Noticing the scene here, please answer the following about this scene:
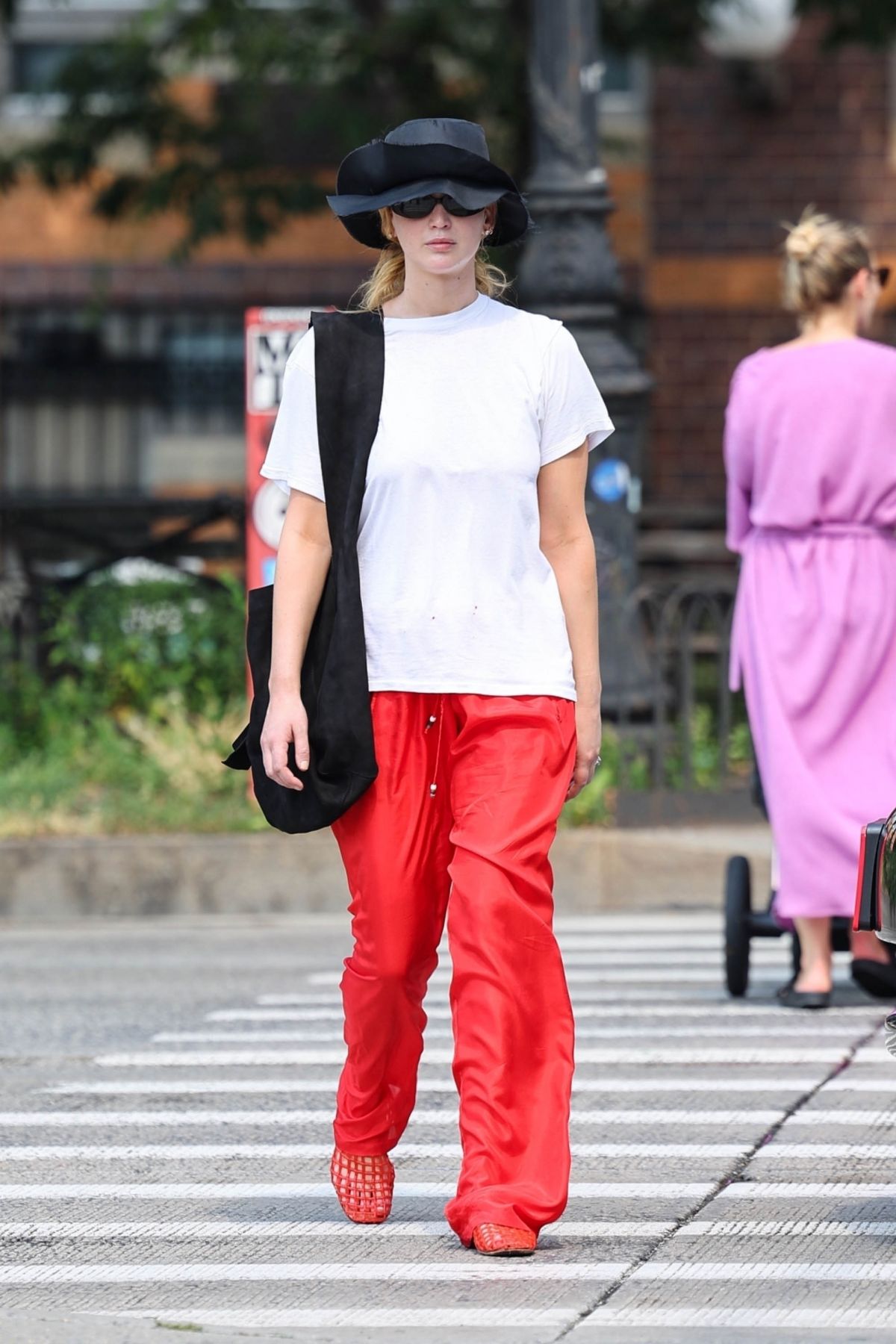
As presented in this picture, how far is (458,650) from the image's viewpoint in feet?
14.4

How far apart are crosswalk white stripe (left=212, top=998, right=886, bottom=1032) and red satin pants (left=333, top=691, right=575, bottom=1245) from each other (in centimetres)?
268

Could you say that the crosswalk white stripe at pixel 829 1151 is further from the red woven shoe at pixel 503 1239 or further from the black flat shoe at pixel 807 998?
the black flat shoe at pixel 807 998

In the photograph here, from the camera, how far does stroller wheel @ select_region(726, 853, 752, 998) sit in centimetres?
717

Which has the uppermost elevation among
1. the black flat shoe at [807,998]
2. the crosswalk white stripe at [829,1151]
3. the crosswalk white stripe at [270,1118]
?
the crosswalk white stripe at [829,1151]

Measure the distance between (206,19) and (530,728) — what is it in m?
11.1

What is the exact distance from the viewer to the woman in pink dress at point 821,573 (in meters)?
6.90

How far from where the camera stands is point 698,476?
1992 cm

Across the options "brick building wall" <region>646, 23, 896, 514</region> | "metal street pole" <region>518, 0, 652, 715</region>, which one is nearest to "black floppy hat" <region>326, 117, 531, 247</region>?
"metal street pole" <region>518, 0, 652, 715</region>

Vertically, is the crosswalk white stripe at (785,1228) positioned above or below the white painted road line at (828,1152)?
above

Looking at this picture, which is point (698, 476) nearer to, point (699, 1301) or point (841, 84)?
point (841, 84)

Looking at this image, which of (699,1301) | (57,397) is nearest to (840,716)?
(699,1301)

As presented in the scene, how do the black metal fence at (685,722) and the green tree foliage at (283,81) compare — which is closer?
the black metal fence at (685,722)

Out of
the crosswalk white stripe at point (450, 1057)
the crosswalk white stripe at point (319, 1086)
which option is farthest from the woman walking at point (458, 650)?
the crosswalk white stripe at point (450, 1057)

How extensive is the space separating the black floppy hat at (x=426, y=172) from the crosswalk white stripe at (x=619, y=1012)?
3.14 m
